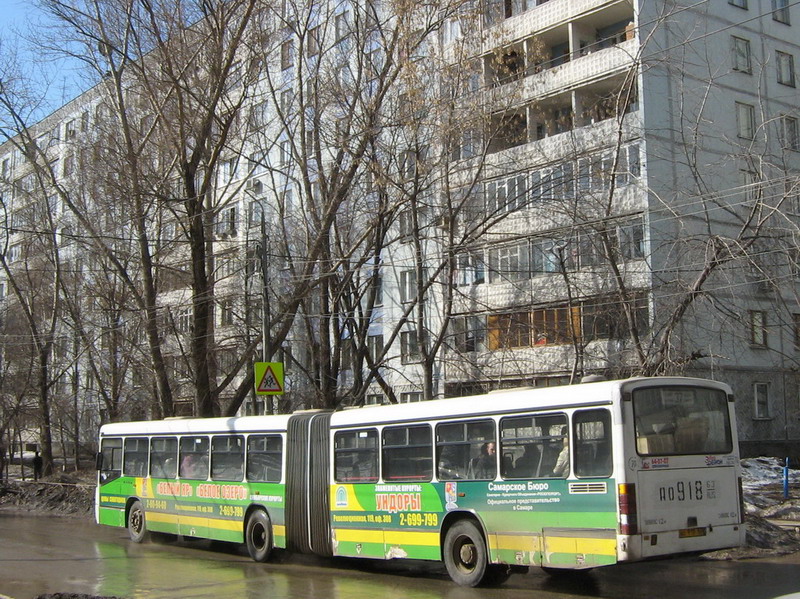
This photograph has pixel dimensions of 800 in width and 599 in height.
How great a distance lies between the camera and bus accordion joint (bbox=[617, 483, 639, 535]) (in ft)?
33.6

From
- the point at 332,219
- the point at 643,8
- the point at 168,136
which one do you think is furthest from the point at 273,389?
the point at 643,8

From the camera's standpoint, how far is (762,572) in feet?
42.8

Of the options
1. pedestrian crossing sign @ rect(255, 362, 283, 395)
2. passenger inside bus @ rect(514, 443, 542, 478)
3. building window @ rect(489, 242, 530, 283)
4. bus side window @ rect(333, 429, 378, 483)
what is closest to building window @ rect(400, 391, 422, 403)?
building window @ rect(489, 242, 530, 283)

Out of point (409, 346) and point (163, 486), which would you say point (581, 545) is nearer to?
point (163, 486)

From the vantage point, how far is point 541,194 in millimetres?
25109

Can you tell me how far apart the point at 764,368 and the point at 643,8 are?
537 inches

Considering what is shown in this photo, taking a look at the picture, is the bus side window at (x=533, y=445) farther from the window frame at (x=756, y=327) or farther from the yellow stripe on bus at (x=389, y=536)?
the window frame at (x=756, y=327)

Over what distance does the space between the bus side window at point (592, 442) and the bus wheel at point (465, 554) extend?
78.1 inches

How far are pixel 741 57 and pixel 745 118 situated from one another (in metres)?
2.33

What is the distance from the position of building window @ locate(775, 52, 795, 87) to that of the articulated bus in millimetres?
27585

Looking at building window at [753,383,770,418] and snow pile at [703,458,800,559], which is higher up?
building window at [753,383,770,418]

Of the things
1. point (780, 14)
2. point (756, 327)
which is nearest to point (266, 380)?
point (756, 327)

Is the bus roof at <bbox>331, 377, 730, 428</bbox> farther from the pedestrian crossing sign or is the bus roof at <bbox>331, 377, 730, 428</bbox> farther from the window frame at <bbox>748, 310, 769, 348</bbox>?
the window frame at <bbox>748, 310, 769, 348</bbox>

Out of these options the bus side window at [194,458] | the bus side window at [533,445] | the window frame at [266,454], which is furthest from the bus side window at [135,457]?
the bus side window at [533,445]
